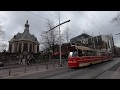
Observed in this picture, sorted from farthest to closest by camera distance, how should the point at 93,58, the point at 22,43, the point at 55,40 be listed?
the point at 22,43, the point at 55,40, the point at 93,58

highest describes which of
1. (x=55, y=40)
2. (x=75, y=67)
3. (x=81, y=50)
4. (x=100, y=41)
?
(x=100, y=41)

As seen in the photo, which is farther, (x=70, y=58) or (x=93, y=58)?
(x=93, y=58)

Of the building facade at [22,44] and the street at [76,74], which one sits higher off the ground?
the building facade at [22,44]

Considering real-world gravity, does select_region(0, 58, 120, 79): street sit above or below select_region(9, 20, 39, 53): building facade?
below

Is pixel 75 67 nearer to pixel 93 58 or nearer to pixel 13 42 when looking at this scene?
pixel 93 58

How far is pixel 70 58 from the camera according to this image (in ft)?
54.9

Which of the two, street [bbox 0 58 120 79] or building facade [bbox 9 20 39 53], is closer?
street [bbox 0 58 120 79]

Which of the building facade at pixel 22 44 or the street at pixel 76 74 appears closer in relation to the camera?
the street at pixel 76 74

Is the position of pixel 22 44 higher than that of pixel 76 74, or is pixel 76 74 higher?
pixel 22 44

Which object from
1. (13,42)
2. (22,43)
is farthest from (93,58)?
(13,42)

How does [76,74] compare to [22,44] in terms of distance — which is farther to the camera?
[22,44]
